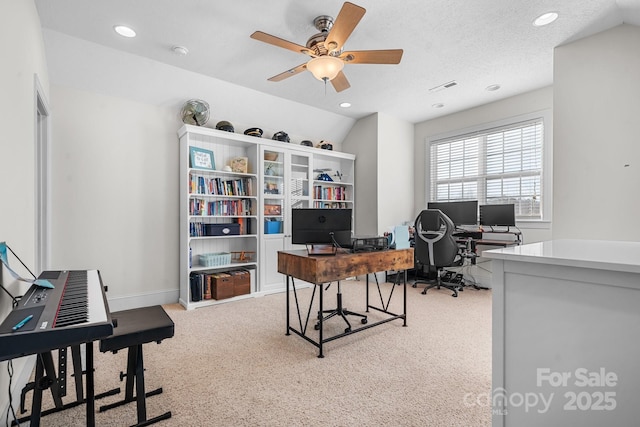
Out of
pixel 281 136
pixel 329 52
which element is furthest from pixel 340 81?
pixel 281 136

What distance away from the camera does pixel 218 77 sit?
3814 millimetres

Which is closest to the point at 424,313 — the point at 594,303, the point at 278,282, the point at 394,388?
the point at 394,388

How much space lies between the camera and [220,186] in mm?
4152

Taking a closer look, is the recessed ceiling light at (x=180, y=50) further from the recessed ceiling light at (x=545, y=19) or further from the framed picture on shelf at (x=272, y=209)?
the recessed ceiling light at (x=545, y=19)

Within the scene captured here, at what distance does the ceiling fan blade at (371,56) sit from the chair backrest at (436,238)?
2253mm

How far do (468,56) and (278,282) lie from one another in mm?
3745

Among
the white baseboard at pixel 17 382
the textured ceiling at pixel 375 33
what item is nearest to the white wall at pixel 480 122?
the textured ceiling at pixel 375 33

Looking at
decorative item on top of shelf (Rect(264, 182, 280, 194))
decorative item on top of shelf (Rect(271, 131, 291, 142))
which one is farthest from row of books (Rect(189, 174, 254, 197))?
decorative item on top of shelf (Rect(271, 131, 291, 142))

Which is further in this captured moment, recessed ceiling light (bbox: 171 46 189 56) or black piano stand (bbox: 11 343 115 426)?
recessed ceiling light (bbox: 171 46 189 56)

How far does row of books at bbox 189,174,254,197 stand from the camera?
3949 millimetres

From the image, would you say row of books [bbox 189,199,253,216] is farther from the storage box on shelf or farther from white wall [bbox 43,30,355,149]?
the storage box on shelf

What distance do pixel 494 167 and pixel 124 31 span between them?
5.04 metres

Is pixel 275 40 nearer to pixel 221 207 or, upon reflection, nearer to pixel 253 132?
pixel 253 132

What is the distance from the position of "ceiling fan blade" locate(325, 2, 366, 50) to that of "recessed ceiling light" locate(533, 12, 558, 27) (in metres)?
1.76
